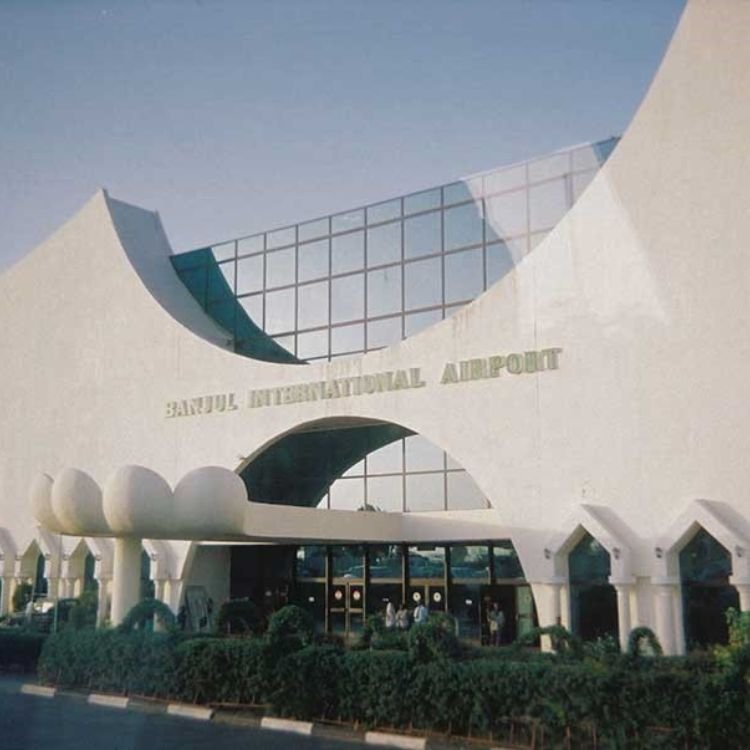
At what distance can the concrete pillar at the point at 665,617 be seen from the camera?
20.6m

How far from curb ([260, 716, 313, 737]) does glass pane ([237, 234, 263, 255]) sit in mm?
19787

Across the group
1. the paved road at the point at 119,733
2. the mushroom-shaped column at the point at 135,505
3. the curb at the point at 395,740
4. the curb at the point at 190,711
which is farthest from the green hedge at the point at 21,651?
the curb at the point at 395,740

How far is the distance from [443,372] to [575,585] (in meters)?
6.22

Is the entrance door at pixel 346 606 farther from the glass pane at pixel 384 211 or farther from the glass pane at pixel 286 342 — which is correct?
the glass pane at pixel 384 211

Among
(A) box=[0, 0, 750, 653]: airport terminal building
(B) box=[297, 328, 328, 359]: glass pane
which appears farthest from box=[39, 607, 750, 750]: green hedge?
(B) box=[297, 328, 328, 359]: glass pane

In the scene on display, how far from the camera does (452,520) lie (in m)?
25.5

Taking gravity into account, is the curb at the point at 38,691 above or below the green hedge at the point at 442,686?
below

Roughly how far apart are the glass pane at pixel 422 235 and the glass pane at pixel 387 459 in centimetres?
549

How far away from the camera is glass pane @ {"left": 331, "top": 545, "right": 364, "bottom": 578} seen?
28172 mm

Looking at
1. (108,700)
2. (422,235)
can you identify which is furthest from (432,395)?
(108,700)

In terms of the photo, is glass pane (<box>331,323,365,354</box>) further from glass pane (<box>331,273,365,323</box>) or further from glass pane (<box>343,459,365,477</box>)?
glass pane (<box>343,459,365,477</box>)

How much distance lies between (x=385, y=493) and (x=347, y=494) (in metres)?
1.38

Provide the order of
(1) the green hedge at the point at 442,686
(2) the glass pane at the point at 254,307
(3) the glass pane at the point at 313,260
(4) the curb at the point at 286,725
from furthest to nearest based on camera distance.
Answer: (2) the glass pane at the point at 254,307 < (3) the glass pane at the point at 313,260 < (4) the curb at the point at 286,725 < (1) the green hedge at the point at 442,686

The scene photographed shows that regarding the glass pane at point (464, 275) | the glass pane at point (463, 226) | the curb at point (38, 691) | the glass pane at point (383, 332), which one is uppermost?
the glass pane at point (463, 226)
